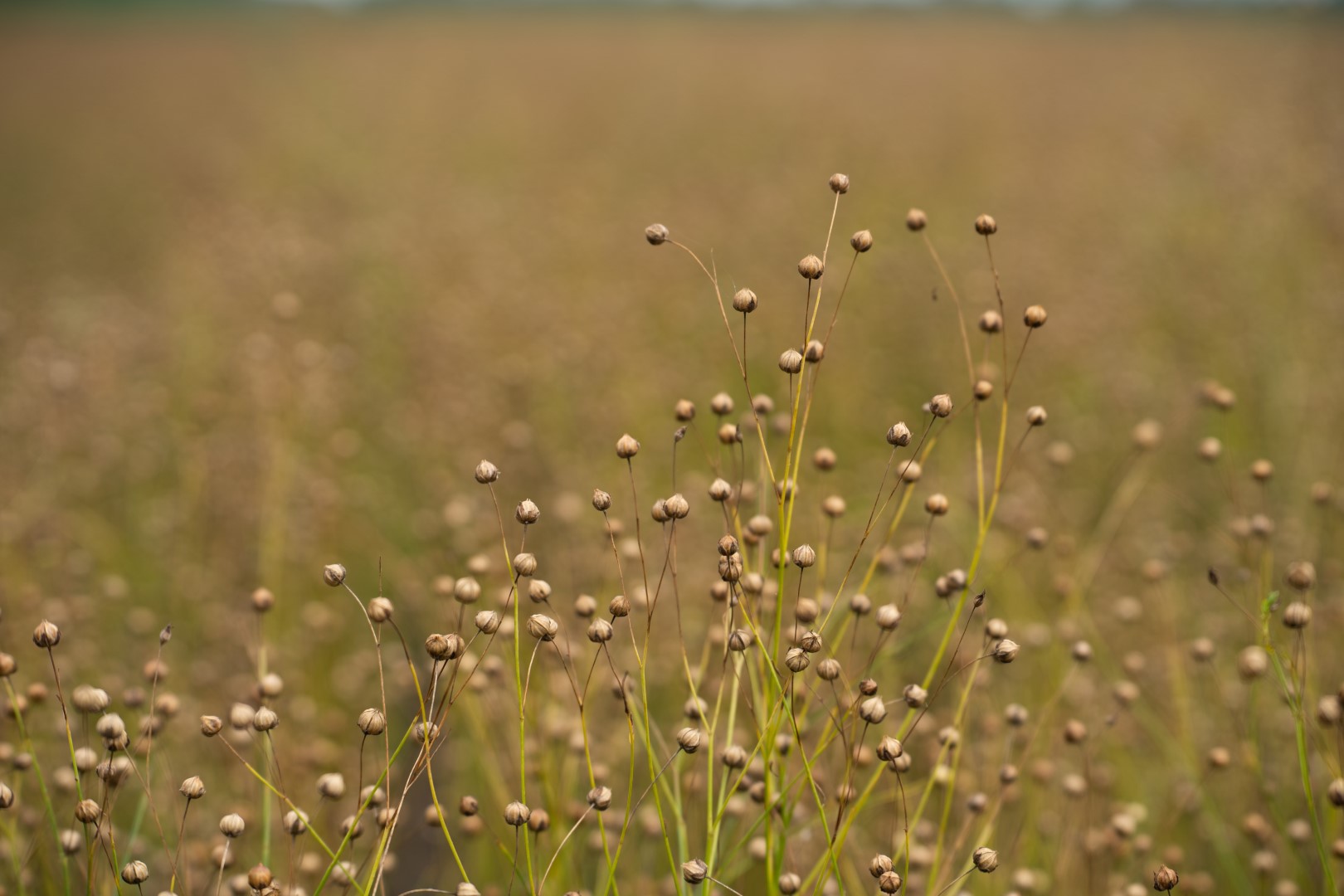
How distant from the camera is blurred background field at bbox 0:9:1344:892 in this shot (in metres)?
2.85

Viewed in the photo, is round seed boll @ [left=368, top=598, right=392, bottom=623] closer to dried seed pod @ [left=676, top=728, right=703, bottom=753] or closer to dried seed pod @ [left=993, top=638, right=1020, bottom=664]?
dried seed pod @ [left=676, top=728, right=703, bottom=753]

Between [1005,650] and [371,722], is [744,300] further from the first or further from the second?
[371,722]

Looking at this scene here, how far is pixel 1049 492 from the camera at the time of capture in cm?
290

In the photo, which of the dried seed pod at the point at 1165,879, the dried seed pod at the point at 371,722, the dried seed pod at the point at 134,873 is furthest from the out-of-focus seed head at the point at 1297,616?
the dried seed pod at the point at 134,873

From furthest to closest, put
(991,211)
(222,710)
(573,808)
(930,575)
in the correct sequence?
(991,211) → (930,575) → (222,710) → (573,808)

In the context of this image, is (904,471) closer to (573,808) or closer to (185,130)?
(573,808)

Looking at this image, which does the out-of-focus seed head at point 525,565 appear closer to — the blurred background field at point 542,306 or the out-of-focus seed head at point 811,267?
the out-of-focus seed head at point 811,267

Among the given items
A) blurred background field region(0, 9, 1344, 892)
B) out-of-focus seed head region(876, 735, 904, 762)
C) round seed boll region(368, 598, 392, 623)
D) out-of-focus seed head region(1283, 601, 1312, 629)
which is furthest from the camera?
blurred background field region(0, 9, 1344, 892)

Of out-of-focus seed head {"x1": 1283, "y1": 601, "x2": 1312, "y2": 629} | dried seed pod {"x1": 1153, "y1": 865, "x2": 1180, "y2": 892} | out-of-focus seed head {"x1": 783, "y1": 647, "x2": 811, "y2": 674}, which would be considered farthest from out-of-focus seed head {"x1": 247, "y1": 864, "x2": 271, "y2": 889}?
out-of-focus seed head {"x1": 1283, "y1": 601, "x2": 1312, "y2": 629}

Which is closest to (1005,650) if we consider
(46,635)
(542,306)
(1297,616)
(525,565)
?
(1297,616)

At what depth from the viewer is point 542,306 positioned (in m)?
4.39

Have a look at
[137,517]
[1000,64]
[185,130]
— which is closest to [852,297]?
[137,517]

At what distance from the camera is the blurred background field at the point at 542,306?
9.36 ft

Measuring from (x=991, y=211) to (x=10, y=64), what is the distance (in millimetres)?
15858
